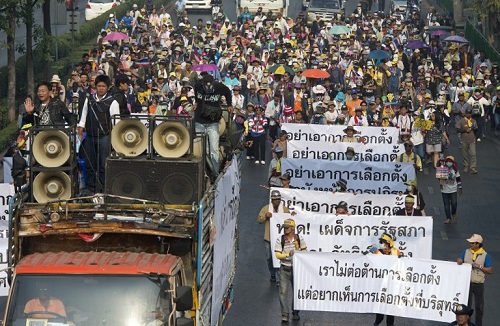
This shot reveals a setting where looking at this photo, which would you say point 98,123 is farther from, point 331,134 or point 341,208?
point 331,134

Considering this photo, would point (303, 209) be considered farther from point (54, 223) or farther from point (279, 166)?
point (54, 223)

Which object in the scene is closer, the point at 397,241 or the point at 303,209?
the point at 397,241

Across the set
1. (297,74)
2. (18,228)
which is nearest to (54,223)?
(18,228)

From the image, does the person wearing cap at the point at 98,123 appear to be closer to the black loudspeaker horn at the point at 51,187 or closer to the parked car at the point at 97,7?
the black loudspeaker horn at the point at 51,187

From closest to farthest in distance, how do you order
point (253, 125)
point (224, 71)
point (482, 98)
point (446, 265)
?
point (446, 265) < point (253, 125) < point (482, 98) < point (224, 71)

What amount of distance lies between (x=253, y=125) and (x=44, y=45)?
7.54 m

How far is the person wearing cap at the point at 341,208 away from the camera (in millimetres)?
23656

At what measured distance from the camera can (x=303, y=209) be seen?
2558 centimetres

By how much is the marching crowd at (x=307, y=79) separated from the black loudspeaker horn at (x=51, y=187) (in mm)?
3850

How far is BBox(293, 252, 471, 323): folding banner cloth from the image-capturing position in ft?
68.3

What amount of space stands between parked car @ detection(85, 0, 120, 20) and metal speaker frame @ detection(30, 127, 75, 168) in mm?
48332

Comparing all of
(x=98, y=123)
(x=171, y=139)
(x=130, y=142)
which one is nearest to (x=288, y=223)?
(x=98, y=123)

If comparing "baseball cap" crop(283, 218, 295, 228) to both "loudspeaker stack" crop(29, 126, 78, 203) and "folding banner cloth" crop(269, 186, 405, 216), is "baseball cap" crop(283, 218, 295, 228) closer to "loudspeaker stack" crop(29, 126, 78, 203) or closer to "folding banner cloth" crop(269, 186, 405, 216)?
"folding banner cloth" crop(269, 186, 405, 216)

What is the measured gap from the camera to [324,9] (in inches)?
2447
